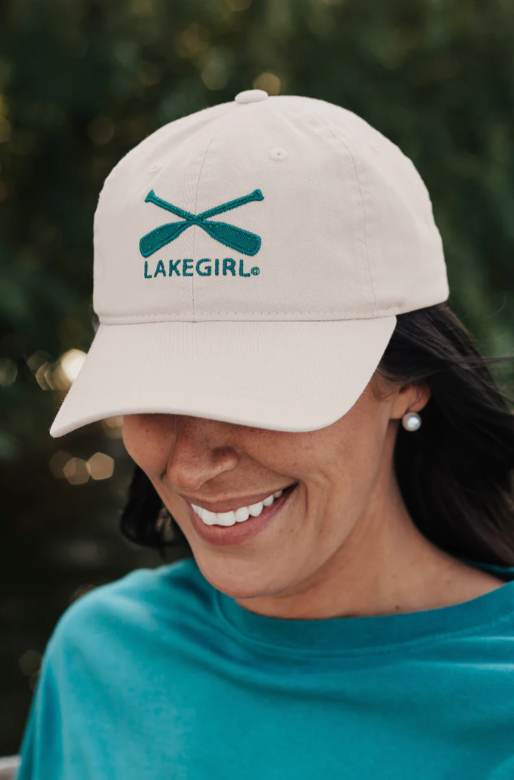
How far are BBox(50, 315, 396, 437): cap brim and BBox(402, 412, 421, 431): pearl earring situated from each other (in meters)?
0.24

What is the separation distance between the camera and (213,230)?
1.19 meters

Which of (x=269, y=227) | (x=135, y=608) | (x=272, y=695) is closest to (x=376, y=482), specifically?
(x=272, y=695)

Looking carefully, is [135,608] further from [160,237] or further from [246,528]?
[160,237]

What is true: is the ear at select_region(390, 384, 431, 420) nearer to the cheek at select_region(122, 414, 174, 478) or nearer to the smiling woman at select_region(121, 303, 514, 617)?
the smiling woman at select_region(121, 303, 514, 617)

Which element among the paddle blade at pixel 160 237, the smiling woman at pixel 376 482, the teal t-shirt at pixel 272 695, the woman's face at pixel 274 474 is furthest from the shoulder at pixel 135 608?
the paddle blade at pixel 160 237

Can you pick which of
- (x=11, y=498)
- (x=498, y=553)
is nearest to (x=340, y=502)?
(x=498, y=553)

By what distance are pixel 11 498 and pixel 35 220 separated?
1.66 metres

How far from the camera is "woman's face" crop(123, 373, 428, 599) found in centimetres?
124

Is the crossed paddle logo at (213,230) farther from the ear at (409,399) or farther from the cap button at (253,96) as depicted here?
the ear at (409,399)

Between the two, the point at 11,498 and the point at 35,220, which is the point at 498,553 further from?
the point at 11,498

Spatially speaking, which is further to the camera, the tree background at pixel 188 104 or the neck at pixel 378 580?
the tree background at pixel 188 104

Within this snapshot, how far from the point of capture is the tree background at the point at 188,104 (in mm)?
2932

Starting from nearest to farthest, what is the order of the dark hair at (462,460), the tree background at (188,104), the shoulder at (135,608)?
the dark hair at (462,460) → the shoulder at (135,608) → the tree background at (188,104)

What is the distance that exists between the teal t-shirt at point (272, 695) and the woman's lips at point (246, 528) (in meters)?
0.24
